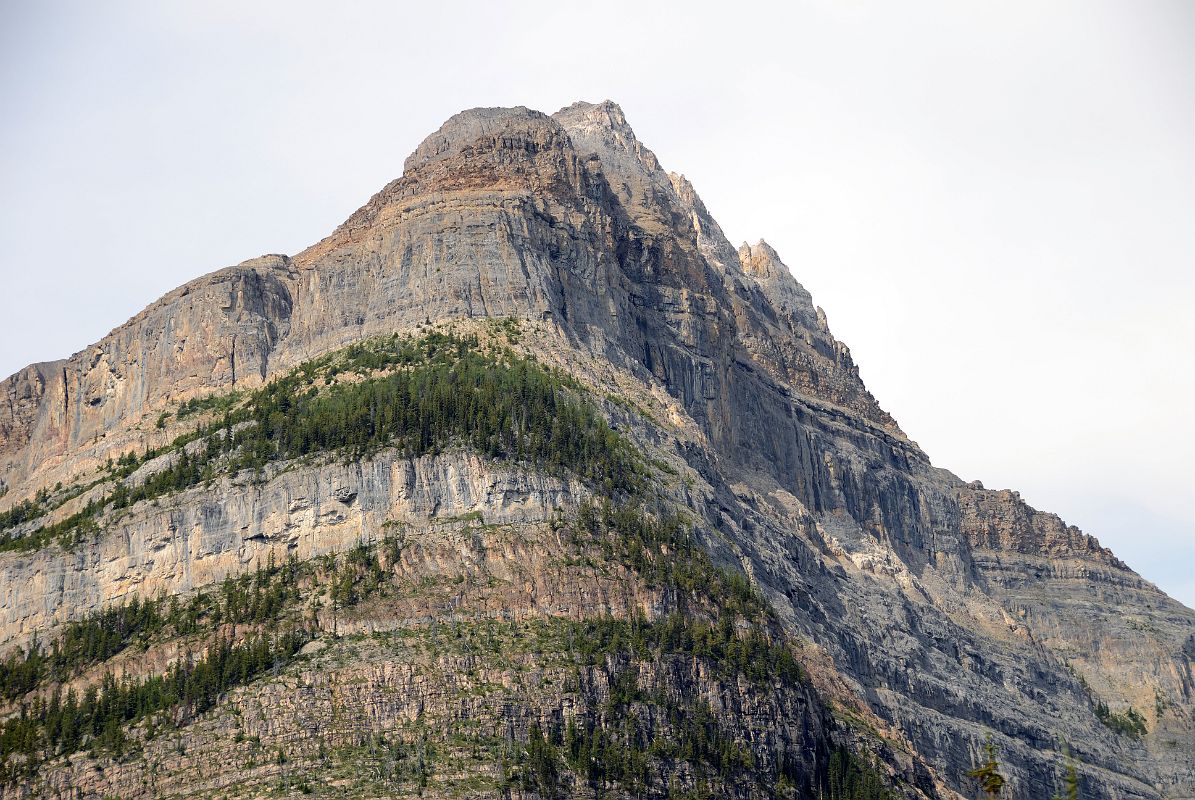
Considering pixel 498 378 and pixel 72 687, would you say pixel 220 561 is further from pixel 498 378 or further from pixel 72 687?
pixel 498 378

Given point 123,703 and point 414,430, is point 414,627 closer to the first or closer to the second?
point 123,703

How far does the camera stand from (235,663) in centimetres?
16175

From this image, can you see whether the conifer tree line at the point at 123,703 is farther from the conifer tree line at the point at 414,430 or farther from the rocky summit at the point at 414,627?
the conifer tree line at the point at 414,430

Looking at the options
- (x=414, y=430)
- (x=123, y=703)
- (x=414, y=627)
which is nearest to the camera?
Result: (x=123, y=703)

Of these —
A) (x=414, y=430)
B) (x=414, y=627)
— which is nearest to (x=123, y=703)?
(x=414, y=627)

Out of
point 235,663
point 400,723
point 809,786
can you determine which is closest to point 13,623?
point 235,663

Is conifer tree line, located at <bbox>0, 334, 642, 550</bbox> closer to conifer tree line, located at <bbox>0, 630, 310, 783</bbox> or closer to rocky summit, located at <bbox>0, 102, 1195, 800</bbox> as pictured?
rocky summit, located at <bbox>0, 102, 1195, 800</bbox>

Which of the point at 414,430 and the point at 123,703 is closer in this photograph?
the point at 123,703

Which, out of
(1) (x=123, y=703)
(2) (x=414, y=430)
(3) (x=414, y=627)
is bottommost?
(1) (x=123, y=703)

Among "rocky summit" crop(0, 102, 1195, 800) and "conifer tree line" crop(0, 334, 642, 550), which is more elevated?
"conifer tree line" crop(0, 334, 642, 550)

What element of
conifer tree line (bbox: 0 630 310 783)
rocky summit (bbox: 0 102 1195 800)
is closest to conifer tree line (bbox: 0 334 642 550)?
rocky summit (bbox: 0 102 1195 800)

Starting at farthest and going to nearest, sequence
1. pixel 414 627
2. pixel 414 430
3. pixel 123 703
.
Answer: pixel 414 430 < pixel 414 627 < pixel 123 703

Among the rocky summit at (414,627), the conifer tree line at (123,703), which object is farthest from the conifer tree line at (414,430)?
the conifer tree line at (123,703)

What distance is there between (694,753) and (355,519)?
35.2m
